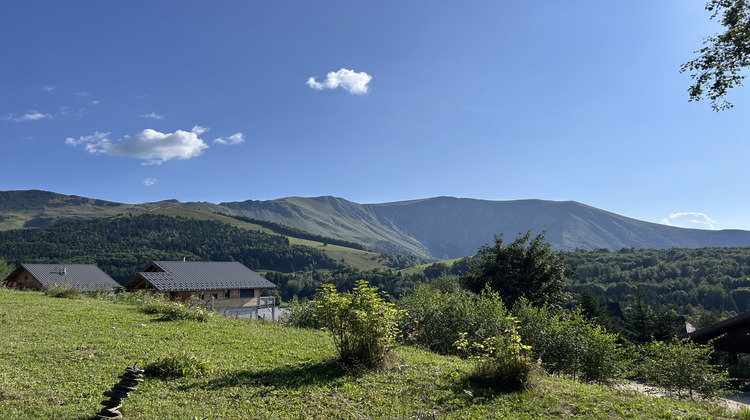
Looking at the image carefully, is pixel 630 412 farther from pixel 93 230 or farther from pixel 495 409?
pixel 93 230

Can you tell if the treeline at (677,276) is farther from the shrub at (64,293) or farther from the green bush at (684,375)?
the shrub at (64,293)

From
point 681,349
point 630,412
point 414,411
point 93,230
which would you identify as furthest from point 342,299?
point 93,230

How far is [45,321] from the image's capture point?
38.5ft

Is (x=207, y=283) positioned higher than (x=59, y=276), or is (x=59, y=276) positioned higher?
(x=59, y=276)

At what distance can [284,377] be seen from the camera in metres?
7.22

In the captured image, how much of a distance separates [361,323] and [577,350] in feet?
22.4

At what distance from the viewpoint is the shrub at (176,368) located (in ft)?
22.6

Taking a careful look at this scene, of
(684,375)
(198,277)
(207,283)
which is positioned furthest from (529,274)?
(198,277)

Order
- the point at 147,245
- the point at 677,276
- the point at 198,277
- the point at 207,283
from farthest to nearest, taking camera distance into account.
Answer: the point at 147,245 → the point at 677,276 → the point at 198,277 → the point at 207,283

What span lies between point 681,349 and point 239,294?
34.6 m

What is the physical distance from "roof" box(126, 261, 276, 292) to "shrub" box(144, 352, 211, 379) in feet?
91.1

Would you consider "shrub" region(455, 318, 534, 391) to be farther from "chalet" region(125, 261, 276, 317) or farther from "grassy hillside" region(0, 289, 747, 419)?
"chalet" region(125, 261, 276, 317)

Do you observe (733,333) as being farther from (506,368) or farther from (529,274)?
(506,368)

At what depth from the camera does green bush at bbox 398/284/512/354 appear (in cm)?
1223
